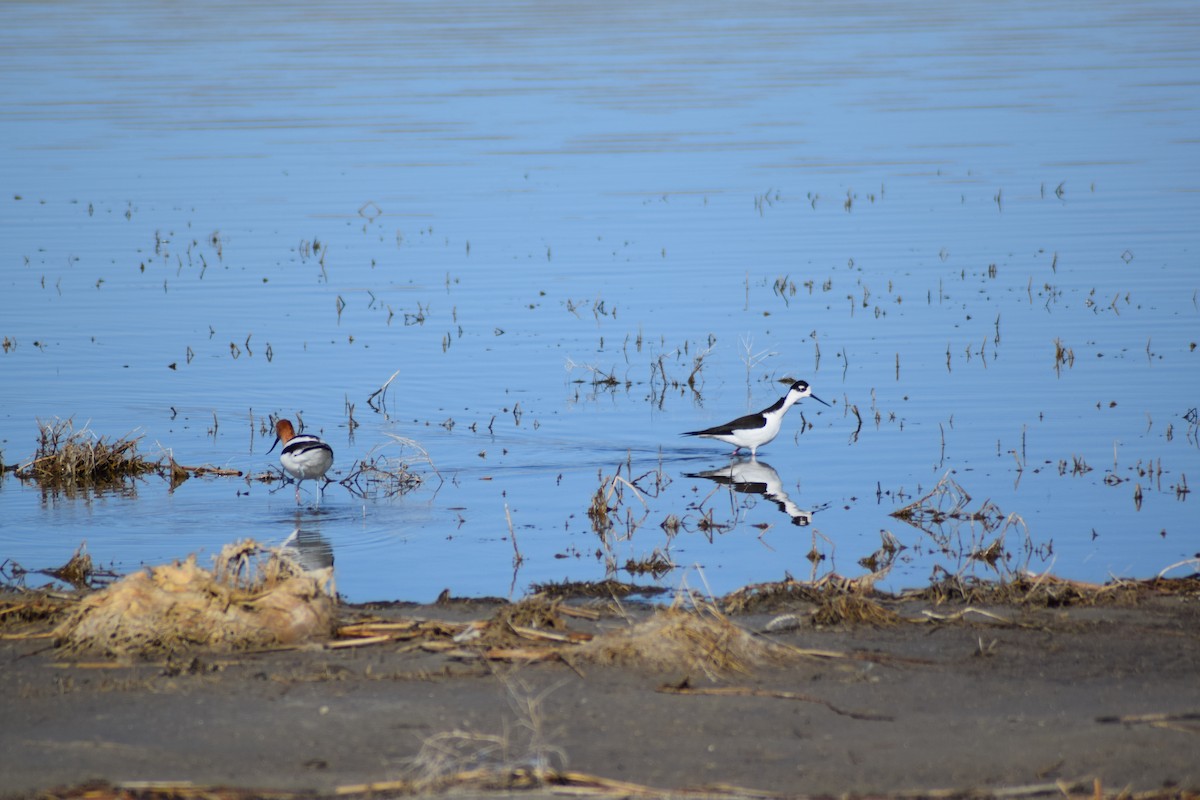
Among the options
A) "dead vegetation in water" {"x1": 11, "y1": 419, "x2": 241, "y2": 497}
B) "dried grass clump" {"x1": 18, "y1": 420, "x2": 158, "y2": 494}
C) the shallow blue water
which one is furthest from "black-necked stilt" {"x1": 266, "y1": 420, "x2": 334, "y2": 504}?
"dried grass clump" {"x1": 18, "y1": 420, "x2": 158, "y2": 494}

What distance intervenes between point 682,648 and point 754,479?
6325mm

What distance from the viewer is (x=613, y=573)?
10.8 m

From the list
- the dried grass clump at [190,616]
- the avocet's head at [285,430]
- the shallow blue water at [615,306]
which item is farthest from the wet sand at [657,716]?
the avocet's head at [285,430]

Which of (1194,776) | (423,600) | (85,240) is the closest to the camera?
(1194,776)

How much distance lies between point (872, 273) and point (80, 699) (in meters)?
15.9

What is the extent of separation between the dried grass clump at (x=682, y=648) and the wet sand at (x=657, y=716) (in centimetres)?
5

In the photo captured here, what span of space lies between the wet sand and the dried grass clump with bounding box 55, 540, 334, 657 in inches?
5.9

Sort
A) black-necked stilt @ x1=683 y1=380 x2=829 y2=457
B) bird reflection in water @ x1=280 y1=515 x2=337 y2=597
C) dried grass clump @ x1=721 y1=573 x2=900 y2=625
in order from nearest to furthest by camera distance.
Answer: dried grass clump @ x1=721 y1=573 x2=900 y2=625, bird reflection in water @ x1=280 y1=515 x2=337 y2=597, black-necked stilt @ x1=683 y1=380 x2=829 y2=457

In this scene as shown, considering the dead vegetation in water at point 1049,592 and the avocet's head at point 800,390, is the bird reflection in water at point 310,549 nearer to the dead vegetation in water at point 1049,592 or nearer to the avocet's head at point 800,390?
the dead vegetation in water at point 1049,592

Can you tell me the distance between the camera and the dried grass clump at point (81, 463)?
13.7m

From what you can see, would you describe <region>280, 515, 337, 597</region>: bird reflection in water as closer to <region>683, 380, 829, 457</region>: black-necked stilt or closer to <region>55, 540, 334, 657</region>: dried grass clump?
<region>55, 540, 334, 657</region>: dried grass clump

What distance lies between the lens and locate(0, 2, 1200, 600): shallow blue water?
488 inches

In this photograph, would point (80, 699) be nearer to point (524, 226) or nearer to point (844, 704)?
point (844, 704)

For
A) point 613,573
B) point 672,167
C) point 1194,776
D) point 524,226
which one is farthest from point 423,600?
point 672,167
